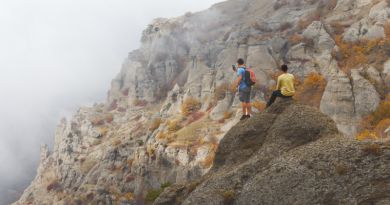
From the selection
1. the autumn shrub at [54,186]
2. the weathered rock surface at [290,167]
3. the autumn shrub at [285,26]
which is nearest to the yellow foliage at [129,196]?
the autumn shrub at [54,186]

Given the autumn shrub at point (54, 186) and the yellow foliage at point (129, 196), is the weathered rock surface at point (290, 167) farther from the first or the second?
the autumn shrub at point (54, 186)

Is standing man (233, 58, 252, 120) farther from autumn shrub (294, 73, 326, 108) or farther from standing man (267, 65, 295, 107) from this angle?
autumn shrub (294, 73, 326, 108)

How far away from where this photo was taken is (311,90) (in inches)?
2749

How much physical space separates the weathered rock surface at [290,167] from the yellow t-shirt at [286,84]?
0.58 metres

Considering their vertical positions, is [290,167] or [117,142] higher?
[290,167]

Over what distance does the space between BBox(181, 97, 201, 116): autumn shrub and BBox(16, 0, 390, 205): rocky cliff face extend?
278 mm

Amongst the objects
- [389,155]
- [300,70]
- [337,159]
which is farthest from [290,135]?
[300,70]

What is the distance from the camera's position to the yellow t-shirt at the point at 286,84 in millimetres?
19797

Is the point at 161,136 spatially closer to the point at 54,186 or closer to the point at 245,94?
the point at 54,186

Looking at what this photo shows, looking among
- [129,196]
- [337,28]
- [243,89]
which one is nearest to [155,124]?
[129,196]

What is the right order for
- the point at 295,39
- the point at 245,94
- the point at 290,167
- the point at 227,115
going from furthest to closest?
the point at 295,39
the point at 227,115
the point at 245,94
the point at 290,167

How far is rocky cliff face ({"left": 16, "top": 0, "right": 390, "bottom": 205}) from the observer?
68.2 metres

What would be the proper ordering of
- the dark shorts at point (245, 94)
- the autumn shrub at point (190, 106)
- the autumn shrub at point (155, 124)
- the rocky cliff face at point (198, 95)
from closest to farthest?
the dark shorts at point (245, 94) < the rocky cliff face at point (198, 95) < the autumn shrub at point (190, 106) < the autumn shrub at point (155, 124)

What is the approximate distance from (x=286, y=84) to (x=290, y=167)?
5.20 m
